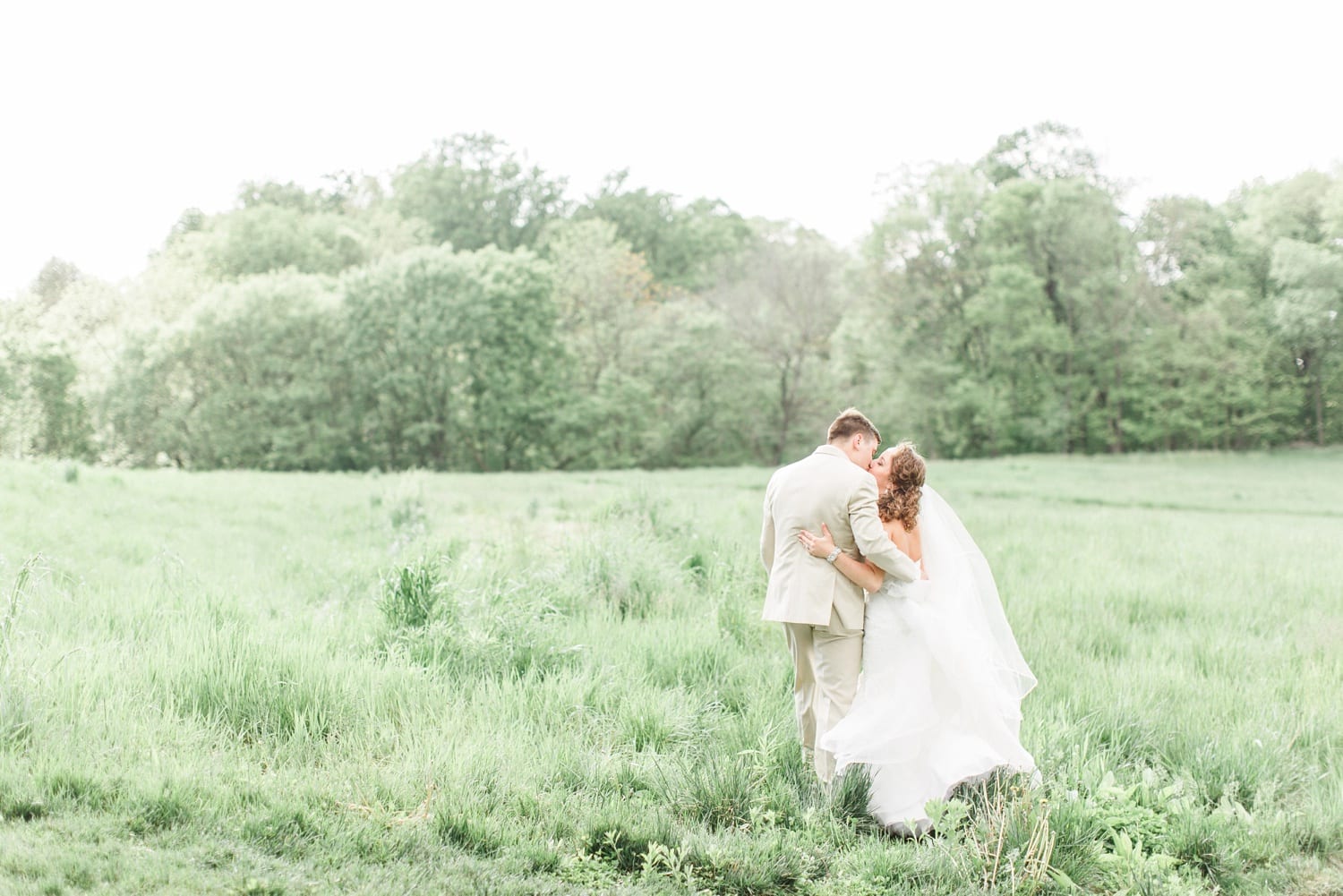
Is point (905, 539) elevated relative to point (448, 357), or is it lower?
lower

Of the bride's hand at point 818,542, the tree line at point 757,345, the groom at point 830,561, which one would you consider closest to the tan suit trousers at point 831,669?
the groom at point 830,561

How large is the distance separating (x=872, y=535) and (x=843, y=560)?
24 centimetres

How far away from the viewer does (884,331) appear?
47781 millimetres

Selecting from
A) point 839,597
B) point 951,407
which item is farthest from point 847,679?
point 951,407

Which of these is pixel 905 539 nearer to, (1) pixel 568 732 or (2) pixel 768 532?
(2) pixel 768 532

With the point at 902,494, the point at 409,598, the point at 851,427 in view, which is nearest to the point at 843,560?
the point at 902,494

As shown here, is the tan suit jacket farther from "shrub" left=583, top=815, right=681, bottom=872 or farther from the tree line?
the tree line

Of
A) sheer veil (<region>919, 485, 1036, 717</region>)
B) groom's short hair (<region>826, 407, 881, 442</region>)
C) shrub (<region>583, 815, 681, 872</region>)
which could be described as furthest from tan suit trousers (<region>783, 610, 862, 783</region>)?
shrub (<region>583, 815, 681, 872</region>)

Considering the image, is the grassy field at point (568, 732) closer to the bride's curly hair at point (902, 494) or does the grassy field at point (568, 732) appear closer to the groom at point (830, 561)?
the groom at point (830, 561)

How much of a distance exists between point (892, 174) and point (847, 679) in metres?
47.3

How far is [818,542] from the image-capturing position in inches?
213

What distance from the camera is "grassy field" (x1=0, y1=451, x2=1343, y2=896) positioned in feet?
14.7

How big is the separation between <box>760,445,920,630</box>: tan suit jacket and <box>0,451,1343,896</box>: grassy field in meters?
1.01

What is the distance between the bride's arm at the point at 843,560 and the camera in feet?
17.8
